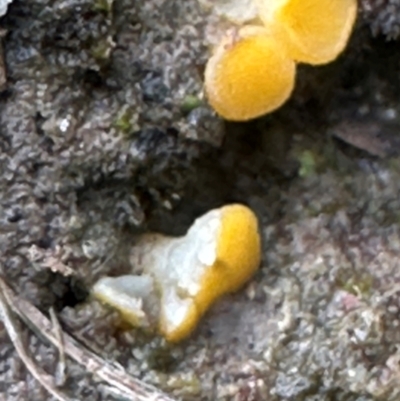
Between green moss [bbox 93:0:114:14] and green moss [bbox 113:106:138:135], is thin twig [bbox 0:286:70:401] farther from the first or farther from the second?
green moss [bbox 93:0:114:14]

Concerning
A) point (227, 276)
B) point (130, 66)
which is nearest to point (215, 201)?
point (227, 276)


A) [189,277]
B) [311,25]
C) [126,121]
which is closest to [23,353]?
[189,277]

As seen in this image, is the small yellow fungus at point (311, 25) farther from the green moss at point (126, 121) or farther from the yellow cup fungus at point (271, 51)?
the green moss at point (126, 121)

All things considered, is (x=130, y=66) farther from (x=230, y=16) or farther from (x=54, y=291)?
(x=54, y=291)

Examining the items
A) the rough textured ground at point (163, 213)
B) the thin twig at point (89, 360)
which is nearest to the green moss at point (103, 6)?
the rough textured ground at point (163, 213)

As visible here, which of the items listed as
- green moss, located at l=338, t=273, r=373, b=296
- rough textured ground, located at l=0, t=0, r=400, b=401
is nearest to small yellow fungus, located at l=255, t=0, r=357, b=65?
rough textured ground, located at l=0, t=0, r=400, b=401

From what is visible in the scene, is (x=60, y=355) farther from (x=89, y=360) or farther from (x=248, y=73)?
(x=248, y=73)
